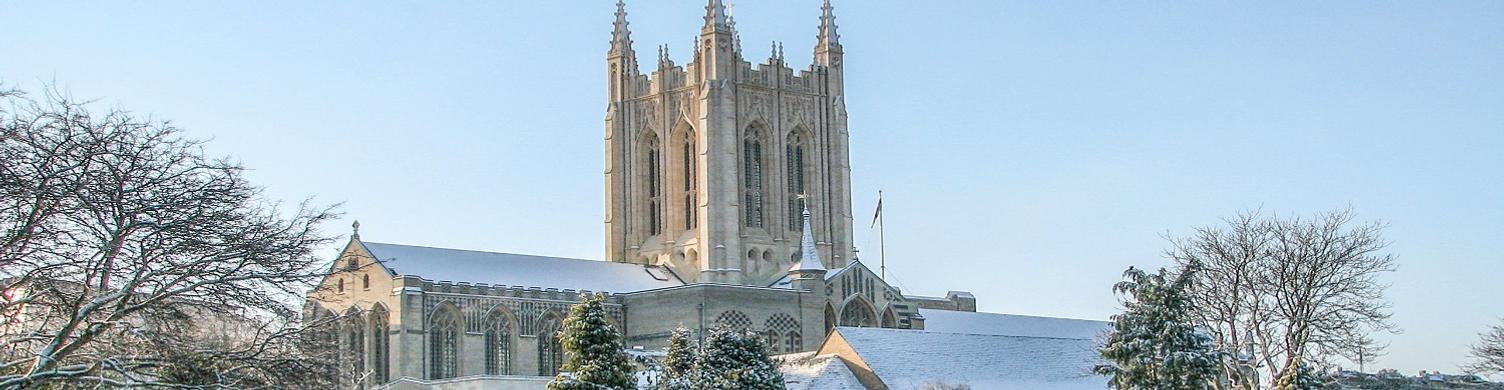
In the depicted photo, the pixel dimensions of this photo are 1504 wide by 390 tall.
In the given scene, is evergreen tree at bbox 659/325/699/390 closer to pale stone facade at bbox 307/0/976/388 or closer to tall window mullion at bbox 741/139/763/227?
pale stone facade at bbox 307/0/976/388

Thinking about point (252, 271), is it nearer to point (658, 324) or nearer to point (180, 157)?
point (180, 157)

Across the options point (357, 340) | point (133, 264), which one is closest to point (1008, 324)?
point (357, 340)

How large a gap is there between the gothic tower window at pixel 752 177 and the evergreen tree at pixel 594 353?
3793 centimetres

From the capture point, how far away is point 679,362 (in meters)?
48.6

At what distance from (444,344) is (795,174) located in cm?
2123

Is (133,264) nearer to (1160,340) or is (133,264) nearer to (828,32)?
(1160,340)

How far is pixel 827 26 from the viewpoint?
90500mm

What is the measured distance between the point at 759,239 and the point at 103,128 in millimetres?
60113

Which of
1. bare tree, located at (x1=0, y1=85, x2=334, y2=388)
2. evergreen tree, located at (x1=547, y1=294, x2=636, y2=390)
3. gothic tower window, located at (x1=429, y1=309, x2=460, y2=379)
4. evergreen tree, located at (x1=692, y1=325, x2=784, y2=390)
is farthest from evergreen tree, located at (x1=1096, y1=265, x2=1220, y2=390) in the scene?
gothic tower window, located at (x1=429, y1=309, x2=460, y2=379)

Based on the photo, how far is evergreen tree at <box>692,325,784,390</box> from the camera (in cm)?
4656

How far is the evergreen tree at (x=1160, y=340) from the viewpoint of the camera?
43.8 m

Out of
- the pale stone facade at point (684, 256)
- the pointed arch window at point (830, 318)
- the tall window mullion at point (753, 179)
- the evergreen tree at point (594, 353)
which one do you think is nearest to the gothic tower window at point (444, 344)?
the pale stone facade at point (684, 256)

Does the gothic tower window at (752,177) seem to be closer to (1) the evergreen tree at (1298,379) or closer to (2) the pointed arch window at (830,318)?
(2) the pointed arch window at (830,318)

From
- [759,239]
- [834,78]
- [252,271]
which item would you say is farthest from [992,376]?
[252,271]
